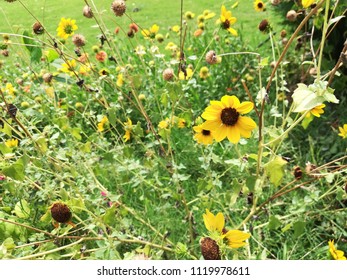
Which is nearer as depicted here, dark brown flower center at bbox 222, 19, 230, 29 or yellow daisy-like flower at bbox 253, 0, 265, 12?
dark brown flower center at bbox 222, 19, 230, 29

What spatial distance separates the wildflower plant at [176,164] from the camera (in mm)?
778

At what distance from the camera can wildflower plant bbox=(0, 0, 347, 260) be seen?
2.55 ft

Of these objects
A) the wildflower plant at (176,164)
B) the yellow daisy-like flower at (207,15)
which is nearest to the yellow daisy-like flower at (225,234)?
the wildflower plant at (176,164)

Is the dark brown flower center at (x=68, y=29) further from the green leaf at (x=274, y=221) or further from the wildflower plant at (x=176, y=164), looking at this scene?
the green leaf at (x=274, y=221)

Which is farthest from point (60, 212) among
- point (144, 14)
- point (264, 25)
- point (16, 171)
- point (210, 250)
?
point (144, 14)

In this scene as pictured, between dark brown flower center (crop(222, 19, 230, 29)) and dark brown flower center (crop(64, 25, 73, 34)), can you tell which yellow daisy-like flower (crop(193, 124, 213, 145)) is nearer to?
dark brown flower center (crop(222, 19, 230, 29))

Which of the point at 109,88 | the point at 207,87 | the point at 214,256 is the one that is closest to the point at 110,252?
the point at 214,256

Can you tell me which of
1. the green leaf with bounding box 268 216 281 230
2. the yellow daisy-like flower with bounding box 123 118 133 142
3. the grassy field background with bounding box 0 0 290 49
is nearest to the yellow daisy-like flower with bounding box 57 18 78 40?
the yellow daisy-like flower with bounding box 123 118 133 142

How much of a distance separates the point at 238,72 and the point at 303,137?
21.9 inches

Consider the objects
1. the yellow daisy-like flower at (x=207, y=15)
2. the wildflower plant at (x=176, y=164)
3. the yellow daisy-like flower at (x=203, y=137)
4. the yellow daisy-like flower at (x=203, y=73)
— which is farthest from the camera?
the yellow daisy-like flower at (x=203, y=73)

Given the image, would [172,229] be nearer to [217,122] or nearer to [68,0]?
[217,122]

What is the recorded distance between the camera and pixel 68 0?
3.69m

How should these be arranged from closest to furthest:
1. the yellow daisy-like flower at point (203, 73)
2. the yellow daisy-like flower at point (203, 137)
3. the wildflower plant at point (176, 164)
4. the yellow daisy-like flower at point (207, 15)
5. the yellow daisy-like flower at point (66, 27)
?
the wildflower plant at point (176, 164), the yellow daisy-like flower at point (203, 137), the yellow daisy-like flower at point (66, 27), the yellow daisy-like flower at point (207, 15), the yellow daisy-like flower at point (203, 73)

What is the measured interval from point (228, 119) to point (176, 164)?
575 mm
